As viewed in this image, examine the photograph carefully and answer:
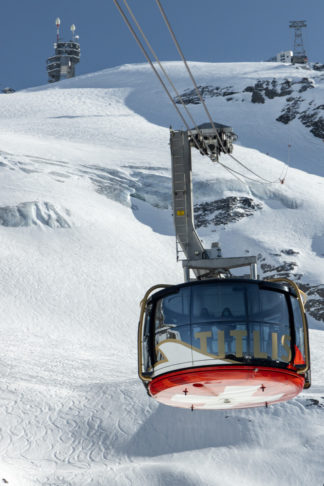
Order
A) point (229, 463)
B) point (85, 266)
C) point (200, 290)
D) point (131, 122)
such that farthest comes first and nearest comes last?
1. point (131, 122)
2. point (85, 266)
3. point (229, 463)
4. point (200, 290)

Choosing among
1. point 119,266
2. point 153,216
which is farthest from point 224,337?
point 153,216

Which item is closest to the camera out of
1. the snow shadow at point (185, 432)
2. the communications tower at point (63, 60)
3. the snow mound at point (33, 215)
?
the snow shadow at point (185, 432)

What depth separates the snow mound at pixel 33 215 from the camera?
193ft

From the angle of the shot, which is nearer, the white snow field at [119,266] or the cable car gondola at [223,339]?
the cable car gondola at [223,339]

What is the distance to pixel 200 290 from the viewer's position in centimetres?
1352

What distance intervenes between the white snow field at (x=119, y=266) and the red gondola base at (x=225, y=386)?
1629 centimetres

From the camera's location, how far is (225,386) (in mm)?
13750

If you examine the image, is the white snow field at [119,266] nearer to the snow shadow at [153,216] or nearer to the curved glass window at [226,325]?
the snow shadow at [153,216]

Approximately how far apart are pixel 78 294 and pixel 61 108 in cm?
5683

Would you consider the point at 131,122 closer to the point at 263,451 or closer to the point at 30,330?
the point at 30,330

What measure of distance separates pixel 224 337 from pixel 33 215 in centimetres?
4765

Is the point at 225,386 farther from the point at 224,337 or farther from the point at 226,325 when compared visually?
the point at 226,325

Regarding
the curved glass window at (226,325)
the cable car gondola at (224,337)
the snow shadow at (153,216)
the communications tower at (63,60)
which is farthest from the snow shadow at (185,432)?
the communications tower at (63,60)

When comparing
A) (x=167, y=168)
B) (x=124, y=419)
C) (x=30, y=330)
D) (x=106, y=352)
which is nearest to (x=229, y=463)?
(x=124, y=419)
